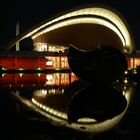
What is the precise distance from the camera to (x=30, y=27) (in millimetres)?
54000

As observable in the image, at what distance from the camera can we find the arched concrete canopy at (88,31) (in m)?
58.6

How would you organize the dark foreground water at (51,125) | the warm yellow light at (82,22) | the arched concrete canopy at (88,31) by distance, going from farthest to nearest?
the warm yellow light at (82,22) < the arched concrete canopy at (88,31) < the dark foreground water at (51,125)

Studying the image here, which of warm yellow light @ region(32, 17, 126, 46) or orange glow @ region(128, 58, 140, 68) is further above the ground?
warm yellow light @ region(32, 17, 126, 46)

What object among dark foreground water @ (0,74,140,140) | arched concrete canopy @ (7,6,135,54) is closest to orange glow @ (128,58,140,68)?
arched concrete canopy @ (7,6,135,54)

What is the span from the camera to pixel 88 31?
207 ft

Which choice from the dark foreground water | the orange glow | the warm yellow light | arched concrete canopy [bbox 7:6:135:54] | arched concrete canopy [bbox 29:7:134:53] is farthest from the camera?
the orange glow

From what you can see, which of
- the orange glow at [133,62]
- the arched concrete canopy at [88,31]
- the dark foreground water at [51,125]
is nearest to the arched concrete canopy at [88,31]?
the arched concrete canopy at [88,31]

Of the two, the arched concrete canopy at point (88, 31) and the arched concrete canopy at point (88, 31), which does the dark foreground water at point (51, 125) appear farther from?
the arched concrete canopy at point (88, 31)

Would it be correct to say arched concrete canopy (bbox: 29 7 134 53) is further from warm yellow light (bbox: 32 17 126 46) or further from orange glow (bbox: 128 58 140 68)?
orange glow (bbox: 128 58 140 68)

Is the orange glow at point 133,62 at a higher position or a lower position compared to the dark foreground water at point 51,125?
higher

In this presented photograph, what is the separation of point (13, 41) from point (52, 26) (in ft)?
25.5

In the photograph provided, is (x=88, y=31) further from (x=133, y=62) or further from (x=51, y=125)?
(x=51, y=125)

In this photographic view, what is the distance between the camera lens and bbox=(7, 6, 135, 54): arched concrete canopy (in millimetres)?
58594

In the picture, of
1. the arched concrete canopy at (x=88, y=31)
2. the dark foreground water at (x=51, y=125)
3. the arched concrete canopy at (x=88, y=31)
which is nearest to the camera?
the dark foreground water at (x=51, y=125)
